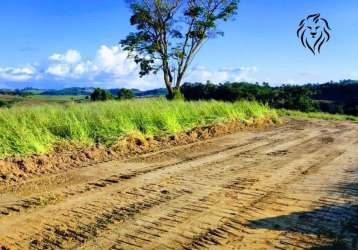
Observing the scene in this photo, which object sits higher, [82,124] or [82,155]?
[82,124]

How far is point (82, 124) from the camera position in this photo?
12180 millimetres

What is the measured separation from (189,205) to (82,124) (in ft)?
21.0

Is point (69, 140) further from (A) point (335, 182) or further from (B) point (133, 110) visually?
(A) point (335, 182)

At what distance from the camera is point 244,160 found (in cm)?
1009

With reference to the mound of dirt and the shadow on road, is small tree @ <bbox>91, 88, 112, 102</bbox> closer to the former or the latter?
the mound of dirt

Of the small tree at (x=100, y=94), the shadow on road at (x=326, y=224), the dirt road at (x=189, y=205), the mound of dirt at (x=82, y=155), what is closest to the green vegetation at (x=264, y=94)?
the small tree at (x=100, y=94)

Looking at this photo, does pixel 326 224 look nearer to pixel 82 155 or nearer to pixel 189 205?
pixel 189 205

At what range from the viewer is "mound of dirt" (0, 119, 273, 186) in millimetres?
8367

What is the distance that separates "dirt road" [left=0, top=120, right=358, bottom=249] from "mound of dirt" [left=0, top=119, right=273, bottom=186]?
1.36 feet

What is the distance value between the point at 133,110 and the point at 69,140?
3.86 metres

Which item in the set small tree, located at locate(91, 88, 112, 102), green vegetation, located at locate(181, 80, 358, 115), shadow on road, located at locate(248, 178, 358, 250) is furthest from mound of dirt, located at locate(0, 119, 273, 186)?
green vegetation, located at locate(181, 80, 358, 115)

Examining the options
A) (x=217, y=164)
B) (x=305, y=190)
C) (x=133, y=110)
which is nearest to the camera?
(x=305, y=190)

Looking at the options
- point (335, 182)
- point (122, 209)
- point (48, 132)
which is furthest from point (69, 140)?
point (335, 182)

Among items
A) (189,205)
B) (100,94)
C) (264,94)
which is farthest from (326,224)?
(264,94)
